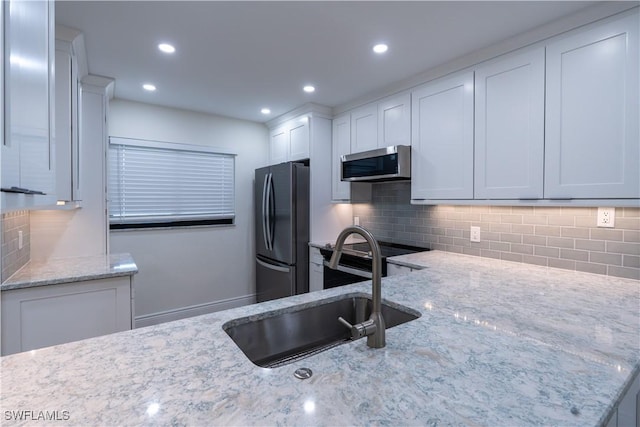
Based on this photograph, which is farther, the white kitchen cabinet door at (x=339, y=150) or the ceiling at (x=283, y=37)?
the white kitchen cabinet door at (x=339, y=150)

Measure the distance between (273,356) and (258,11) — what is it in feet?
5.60

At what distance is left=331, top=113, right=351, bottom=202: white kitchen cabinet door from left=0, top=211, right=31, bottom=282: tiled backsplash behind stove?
2.49 metres

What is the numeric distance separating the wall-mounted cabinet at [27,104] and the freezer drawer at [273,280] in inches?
91.7

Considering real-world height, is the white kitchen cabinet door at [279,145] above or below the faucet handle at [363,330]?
above

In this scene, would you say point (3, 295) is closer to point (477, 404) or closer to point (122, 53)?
point (122, 53)

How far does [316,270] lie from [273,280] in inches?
22.5

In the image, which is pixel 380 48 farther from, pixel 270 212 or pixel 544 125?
pixel 270 212

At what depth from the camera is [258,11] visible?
5.44 feet

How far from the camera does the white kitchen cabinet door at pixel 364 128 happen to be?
9.40ft

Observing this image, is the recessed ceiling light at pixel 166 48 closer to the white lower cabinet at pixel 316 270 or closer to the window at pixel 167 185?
the window at pixel 167 185

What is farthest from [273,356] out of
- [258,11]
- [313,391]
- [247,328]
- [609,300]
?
[258,11]

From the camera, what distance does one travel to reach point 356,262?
261 cm

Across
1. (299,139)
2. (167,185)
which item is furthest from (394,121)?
(167,185)

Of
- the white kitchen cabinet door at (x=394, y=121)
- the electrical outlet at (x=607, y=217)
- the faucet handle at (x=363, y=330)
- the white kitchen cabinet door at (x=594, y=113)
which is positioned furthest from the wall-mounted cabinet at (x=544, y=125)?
the faucet handle at (x=363, y=330)
